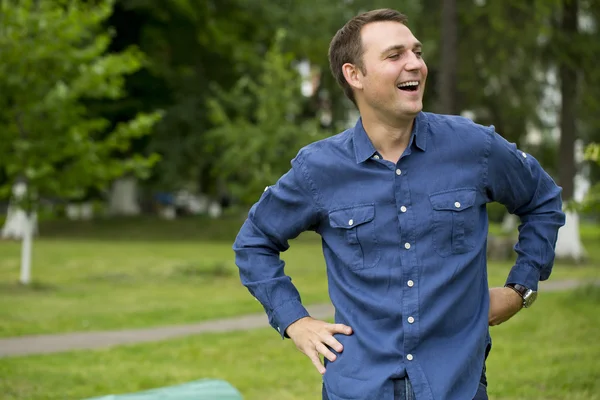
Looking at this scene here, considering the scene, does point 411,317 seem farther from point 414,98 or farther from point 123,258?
point 123,258

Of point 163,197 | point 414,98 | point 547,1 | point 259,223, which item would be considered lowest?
point 163,197

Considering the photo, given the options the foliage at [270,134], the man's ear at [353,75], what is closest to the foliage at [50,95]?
the foliage at [270,134]

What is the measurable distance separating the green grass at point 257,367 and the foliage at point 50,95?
20.9 feet

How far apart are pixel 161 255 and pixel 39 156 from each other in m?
7.61

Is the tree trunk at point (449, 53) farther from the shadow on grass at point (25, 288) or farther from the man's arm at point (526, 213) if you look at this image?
the man's arm at point (526, 213)

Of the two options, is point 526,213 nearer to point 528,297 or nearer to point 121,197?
point 528,297

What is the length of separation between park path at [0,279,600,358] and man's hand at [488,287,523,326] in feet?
23.9

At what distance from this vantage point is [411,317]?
297cm

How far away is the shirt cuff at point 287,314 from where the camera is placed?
10.6 ft

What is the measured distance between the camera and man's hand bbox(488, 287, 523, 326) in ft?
10.6

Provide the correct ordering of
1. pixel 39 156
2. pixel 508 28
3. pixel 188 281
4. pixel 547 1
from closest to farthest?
pixel 39 156 < pixel 188 281 < pixel 547 1 < pixel 508 28

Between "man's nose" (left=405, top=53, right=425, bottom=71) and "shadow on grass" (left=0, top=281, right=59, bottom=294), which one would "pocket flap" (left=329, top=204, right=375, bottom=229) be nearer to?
"man's nose" (left=405, top=53, right=425, bottom=71)

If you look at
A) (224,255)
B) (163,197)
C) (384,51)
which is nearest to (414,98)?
(384,51)

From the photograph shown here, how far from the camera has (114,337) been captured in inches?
435
